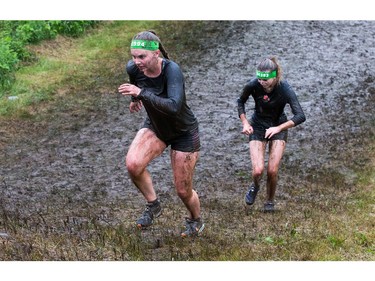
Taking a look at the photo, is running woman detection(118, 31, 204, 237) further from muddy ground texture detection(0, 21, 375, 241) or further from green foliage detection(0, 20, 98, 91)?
green foliage detection(0, 20, 98, 91)

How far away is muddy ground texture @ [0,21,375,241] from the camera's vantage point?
469 inches

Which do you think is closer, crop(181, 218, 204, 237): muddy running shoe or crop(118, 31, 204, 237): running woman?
crop(118, 31, 204, 237): running woman

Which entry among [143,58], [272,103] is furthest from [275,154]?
[143,58]

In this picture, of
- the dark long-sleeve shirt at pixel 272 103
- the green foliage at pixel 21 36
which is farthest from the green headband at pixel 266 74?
the green foliage at pixel 21 36

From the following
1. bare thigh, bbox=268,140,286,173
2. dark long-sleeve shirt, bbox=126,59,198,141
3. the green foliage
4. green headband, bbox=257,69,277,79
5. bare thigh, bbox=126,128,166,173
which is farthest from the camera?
the green foliage

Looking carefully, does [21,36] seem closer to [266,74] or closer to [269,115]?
[269,115]

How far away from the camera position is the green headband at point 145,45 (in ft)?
24.8

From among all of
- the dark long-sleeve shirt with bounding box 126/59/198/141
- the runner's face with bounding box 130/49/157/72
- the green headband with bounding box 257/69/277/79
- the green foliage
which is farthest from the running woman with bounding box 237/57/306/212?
the green foliage

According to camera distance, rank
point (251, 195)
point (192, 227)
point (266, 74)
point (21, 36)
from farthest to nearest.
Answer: point (21, 36), point (251, 195), point (266, 74), point (192, 227)

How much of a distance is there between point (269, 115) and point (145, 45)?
117 inches

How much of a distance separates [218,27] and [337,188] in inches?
435

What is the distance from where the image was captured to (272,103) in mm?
9875

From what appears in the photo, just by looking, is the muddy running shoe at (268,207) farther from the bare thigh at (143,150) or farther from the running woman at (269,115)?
the bare thigh at (143,150)

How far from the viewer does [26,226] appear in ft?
29.4
